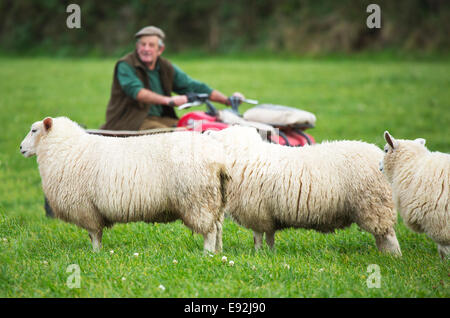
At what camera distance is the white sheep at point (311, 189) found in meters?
4.48

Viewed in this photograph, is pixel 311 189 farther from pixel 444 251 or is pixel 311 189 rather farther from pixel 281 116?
pixel 281 116

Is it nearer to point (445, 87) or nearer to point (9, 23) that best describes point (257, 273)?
point (445, 87)

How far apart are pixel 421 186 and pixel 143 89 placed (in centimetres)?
304

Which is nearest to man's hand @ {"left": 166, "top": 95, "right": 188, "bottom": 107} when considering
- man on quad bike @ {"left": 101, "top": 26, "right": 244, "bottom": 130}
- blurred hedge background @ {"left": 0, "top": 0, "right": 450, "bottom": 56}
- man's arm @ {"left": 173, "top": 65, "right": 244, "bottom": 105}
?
man on quad bike @ {"left": 101, "top": 26, "right": 244, "bottom": 130}

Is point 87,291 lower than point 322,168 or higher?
lower

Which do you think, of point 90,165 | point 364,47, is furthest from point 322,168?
point 364,47

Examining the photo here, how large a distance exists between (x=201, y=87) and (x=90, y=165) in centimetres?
235

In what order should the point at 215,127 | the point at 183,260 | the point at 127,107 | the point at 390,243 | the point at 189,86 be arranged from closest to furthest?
the point at 183,260, the point at 390,243, the point at 215,127, the point at 127,107, the point at 189,86

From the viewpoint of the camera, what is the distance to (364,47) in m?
23.7

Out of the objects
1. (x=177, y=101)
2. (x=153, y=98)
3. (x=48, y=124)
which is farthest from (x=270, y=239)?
(x=48, y=124)

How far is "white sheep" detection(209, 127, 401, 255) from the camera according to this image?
176 inches

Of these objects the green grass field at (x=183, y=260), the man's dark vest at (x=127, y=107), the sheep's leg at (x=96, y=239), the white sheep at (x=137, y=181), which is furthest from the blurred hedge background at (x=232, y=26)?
the sheep's leg at (x=96, y=239)

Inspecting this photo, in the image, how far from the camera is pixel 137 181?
177 inches

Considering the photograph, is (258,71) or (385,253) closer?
(385,253)
